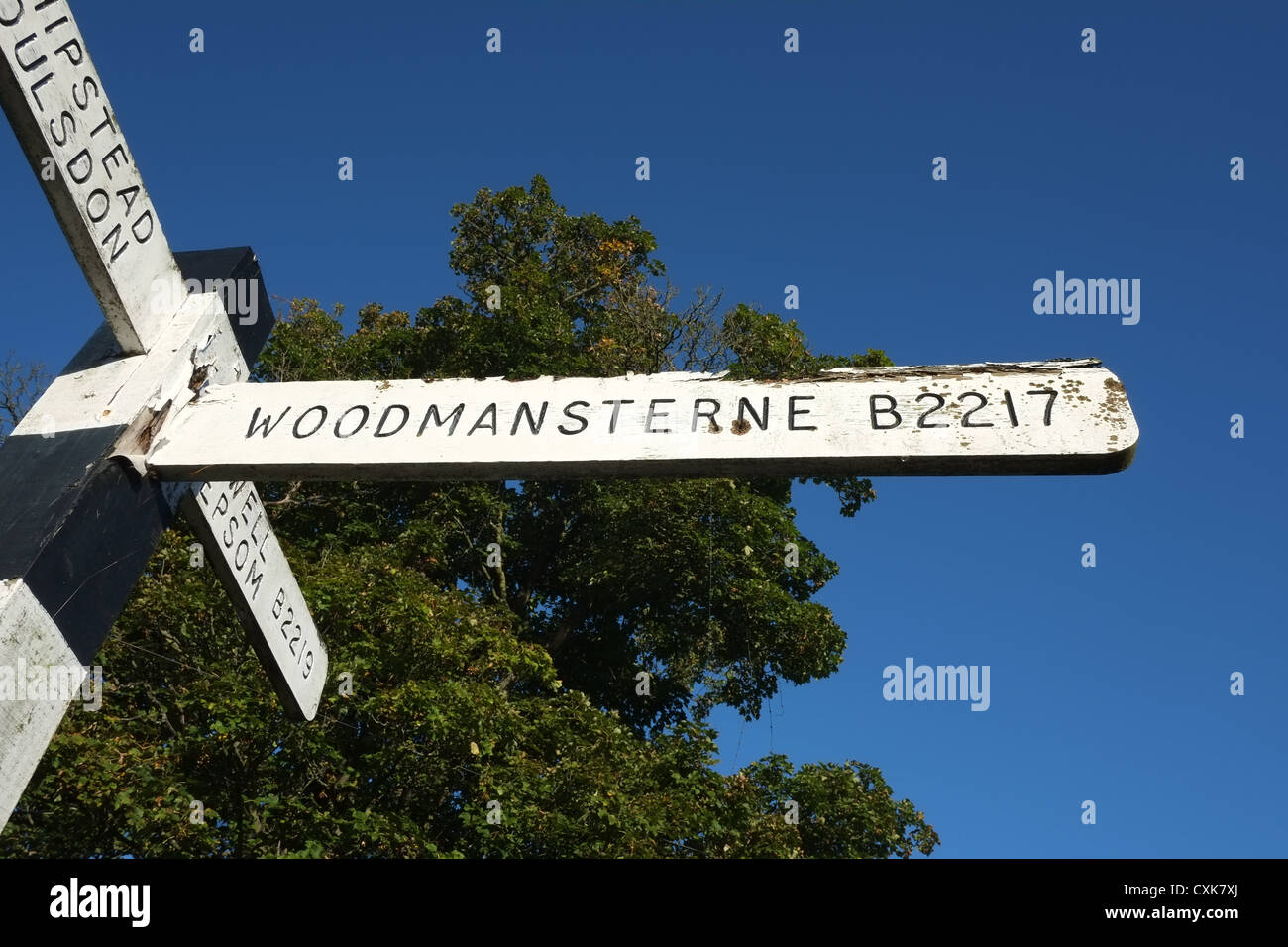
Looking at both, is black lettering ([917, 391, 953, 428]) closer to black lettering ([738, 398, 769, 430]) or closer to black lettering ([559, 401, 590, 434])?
black lettering ([738, 398, 769, 430])

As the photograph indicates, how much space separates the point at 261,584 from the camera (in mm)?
2814

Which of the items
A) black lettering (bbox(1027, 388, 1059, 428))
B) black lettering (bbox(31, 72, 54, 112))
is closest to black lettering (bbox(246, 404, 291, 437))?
black lettering (bbox(31, 72, 54, 112))

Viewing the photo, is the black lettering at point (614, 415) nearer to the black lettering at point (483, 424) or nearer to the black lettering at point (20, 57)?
the black lettering at point (483, 424)

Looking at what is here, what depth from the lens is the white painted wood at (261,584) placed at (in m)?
2.64

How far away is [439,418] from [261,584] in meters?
0.80

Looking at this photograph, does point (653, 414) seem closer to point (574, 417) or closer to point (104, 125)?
point (574, 417)

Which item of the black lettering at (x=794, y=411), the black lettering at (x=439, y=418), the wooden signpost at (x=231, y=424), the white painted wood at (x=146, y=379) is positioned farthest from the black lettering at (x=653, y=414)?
the white painted wood at (x=146, y=379)

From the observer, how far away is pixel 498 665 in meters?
10.1

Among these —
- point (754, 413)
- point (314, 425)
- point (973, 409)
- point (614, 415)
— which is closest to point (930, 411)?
point (973, 409)

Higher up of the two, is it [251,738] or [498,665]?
[498,665]

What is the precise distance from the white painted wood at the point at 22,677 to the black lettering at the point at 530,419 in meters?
0.95
